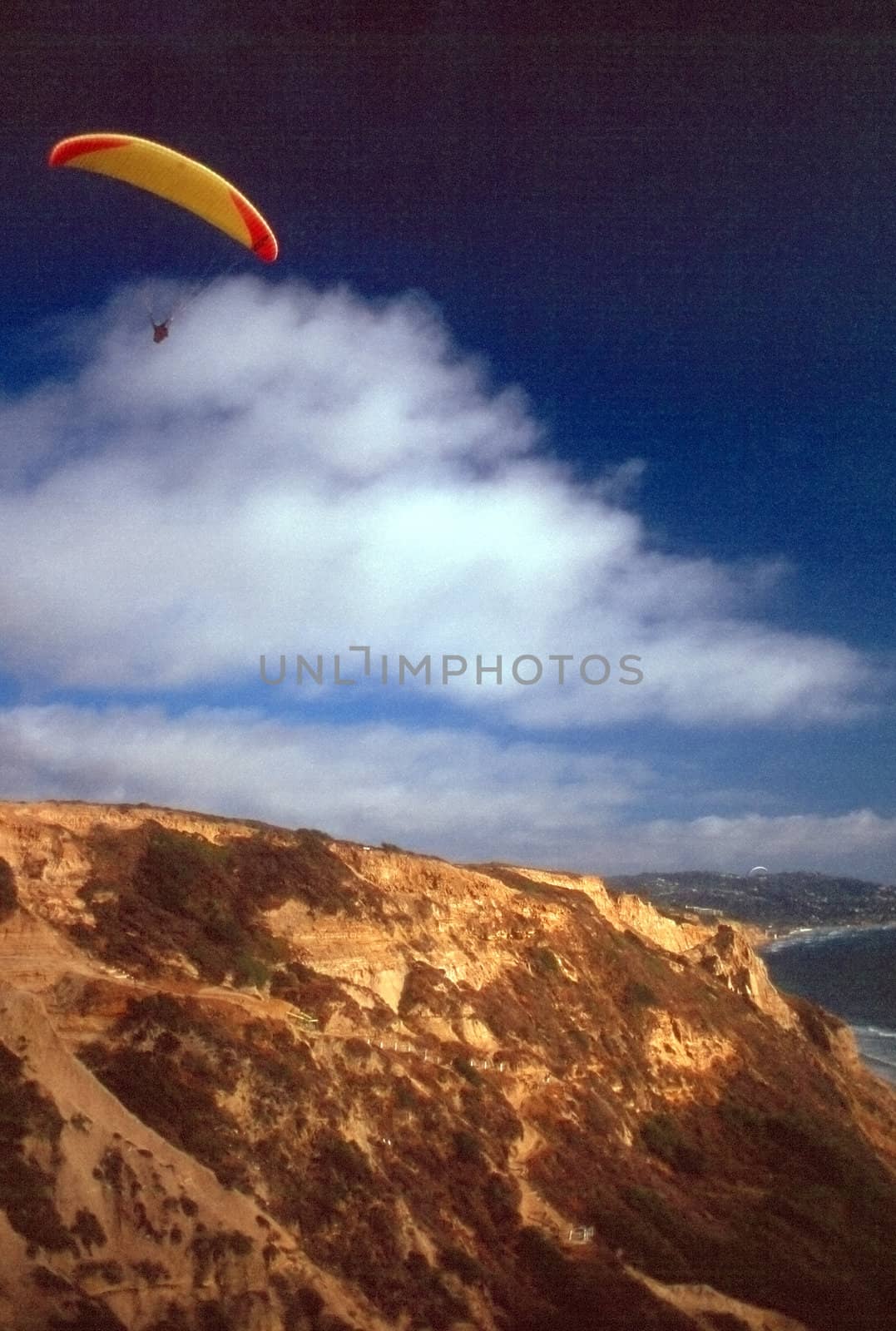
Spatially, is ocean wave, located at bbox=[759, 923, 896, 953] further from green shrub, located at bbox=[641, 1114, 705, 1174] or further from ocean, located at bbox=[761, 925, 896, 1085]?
green shrub, located at bbox=[641, 1114, 705, 1174]

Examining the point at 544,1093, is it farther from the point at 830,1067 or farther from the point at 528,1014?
the point at 830,1067

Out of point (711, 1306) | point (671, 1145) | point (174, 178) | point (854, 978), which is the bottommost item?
point (854, 978)

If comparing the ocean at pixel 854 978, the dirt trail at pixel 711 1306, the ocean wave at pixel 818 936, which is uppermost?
the dirt trail at pixel 711 1306

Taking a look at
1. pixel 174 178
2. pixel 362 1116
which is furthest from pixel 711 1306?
pixel 174 178

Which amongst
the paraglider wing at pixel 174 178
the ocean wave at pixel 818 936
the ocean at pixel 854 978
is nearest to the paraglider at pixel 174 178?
the paraglider wing at pixel 174 178

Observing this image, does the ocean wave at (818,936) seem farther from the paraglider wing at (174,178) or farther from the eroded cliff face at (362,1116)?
the paraglider wing at (174,178)

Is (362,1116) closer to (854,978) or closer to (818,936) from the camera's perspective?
(854,978)

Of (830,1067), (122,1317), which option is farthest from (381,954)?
(830,1067)

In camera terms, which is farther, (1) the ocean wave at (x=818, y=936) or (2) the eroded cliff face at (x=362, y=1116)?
(1) the ocean wave at (x=818, y=936)
